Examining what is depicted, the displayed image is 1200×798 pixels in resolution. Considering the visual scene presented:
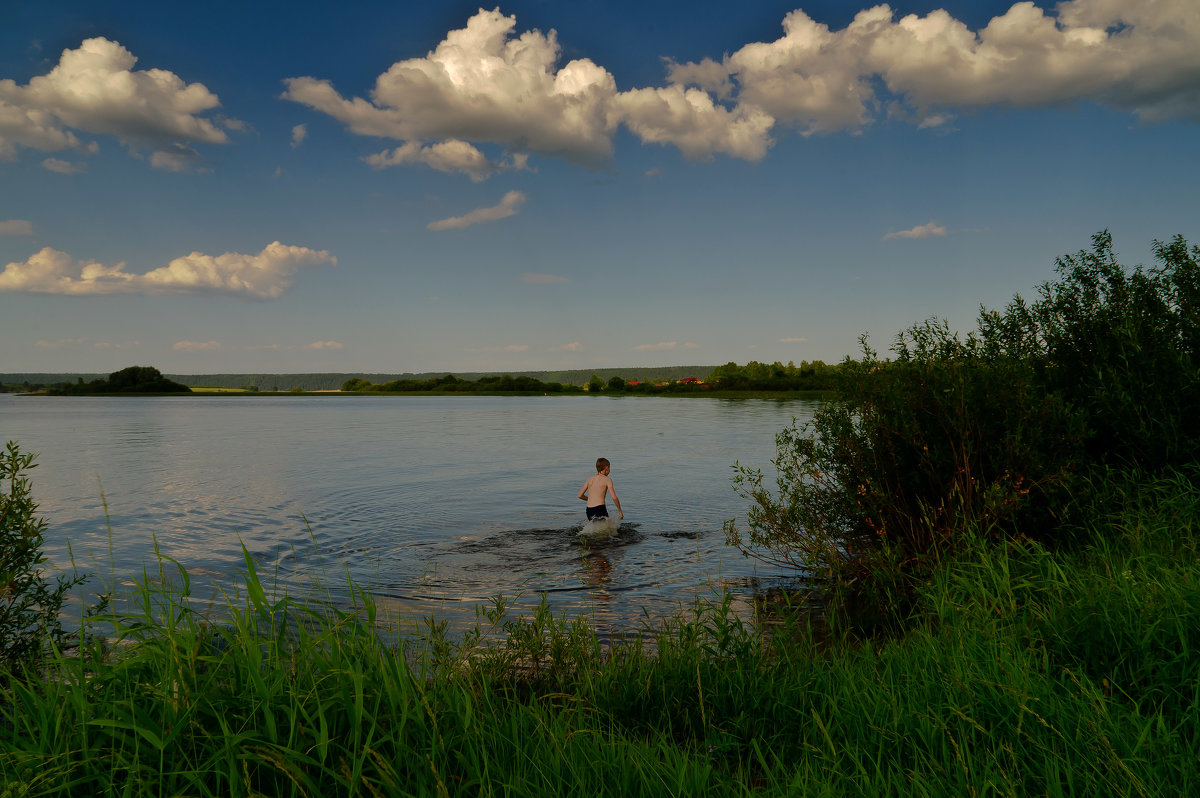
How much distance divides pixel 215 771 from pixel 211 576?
39.8 feet

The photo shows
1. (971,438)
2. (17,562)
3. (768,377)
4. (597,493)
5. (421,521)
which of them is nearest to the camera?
(17,562)

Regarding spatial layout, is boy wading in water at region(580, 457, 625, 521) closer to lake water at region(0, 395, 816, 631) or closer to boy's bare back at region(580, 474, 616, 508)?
A: boy's bare back at region(580, 474, 616, 508)

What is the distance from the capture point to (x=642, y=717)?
5328 millimetres

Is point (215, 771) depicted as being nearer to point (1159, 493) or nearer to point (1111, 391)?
point (1159, 493)

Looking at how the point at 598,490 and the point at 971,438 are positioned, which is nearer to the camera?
the point at 971,438

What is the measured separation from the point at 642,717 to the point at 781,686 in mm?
1137

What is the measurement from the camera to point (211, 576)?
45.2ft

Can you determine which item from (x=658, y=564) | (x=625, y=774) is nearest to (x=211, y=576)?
(x=658, y=564)

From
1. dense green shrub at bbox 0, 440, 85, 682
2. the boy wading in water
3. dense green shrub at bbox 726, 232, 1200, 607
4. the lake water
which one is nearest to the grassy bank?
the lake water

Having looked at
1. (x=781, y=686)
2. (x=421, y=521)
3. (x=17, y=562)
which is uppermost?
(x=17, y=562)

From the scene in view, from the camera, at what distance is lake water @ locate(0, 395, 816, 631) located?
1248 cm

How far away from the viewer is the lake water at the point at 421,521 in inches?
491

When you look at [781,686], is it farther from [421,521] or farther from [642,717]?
[421,521]

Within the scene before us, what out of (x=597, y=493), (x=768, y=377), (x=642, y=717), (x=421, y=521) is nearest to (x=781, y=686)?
(x=642, y=717)
